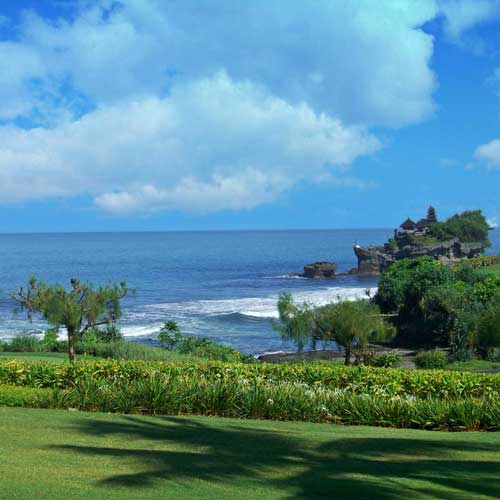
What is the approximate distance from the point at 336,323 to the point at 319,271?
71701mm

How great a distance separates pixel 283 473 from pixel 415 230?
117 metres

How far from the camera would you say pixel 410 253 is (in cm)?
9981

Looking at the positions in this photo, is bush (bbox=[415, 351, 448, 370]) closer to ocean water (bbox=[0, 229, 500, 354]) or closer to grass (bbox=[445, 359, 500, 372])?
grass (bbox=[445, 359, 500, 372])

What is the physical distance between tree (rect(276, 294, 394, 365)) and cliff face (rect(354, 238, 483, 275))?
6898 centimetres

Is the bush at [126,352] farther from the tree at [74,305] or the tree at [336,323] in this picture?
the tree at [336,323]

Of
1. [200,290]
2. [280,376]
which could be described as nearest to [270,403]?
[280,376]

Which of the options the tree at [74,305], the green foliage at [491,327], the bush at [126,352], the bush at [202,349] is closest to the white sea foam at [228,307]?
the bush at [202,349]

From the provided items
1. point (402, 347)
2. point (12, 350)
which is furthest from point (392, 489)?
point (402, 347)

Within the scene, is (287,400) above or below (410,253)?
below

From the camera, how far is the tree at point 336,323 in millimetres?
24250

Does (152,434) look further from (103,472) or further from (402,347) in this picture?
(402,347)

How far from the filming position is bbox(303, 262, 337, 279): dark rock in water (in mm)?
95438

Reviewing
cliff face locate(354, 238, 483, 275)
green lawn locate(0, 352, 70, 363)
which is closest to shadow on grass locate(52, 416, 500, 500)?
green lawn locate(0, 352, 70, 363)

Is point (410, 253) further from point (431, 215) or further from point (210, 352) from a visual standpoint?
point (210, 352)
